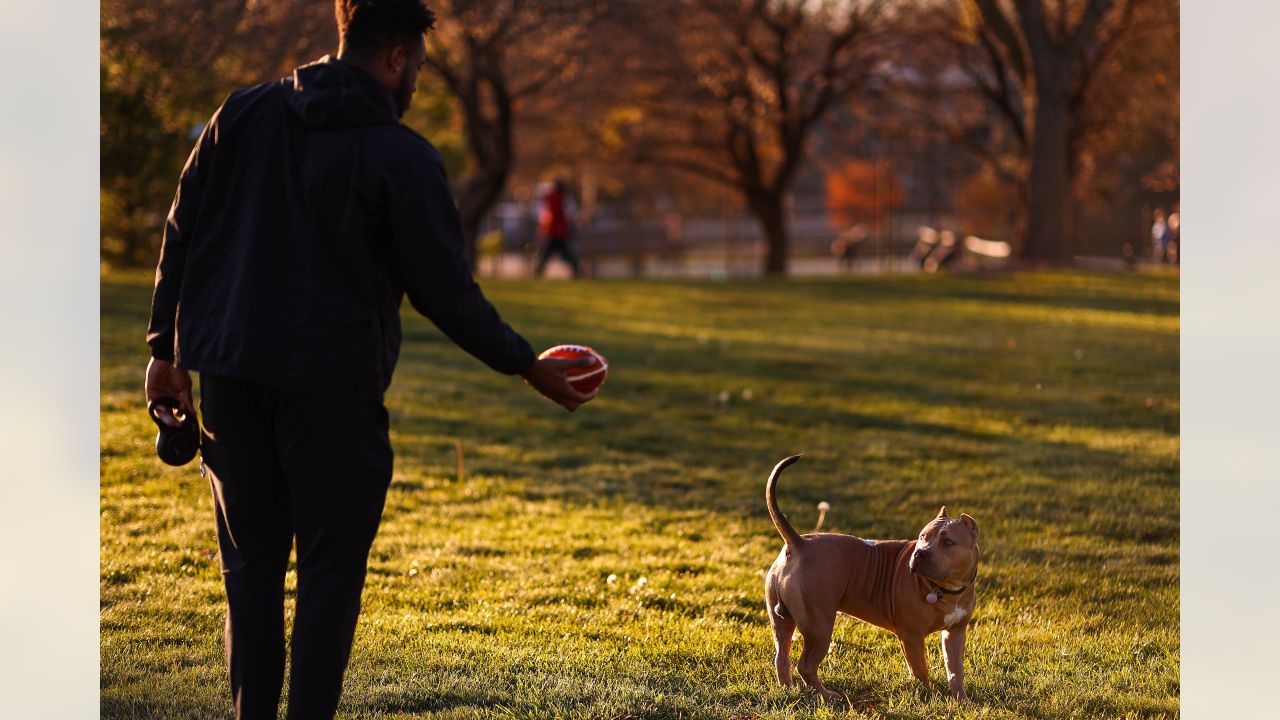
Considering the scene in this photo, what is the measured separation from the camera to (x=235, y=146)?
11.0 feet

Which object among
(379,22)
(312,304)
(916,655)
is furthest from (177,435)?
(916,655)

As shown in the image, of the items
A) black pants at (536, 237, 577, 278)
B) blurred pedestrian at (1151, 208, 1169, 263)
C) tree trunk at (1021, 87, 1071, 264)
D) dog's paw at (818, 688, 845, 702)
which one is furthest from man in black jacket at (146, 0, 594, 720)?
blurred pedestrian at (1151, 208, 1169, 263)

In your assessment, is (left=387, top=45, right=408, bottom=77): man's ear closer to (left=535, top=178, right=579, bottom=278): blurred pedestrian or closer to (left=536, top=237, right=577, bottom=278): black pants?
(left=535, top=178, right=579, bottom=278): blurred pedestrian

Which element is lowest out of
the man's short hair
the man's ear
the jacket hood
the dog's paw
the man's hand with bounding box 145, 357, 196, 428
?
the dog's paw

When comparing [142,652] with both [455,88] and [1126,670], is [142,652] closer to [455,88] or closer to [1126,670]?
[1126,670]

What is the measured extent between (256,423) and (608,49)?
24245 millimetres

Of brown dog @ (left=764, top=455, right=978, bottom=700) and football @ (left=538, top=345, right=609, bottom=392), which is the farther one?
brown dog @ (left=764, top=455, right=978, bottom=700)

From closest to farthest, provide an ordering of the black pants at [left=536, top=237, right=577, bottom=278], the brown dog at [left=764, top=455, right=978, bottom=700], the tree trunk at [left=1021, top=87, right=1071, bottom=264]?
the brown dog at [left=764, top=455, right=978, bottom=700] → the tree trunk at [left=1021, top=87, right=1071, bottom=264] → the black pants at [left=536, top=237, right=577, bottom=278]

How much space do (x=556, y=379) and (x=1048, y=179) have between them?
22386 mm

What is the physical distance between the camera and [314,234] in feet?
10.7

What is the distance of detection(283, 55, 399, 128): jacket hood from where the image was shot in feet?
10.7

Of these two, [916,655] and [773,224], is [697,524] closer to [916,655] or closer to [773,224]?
[916,655]

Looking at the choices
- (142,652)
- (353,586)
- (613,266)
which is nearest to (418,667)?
(142,652)

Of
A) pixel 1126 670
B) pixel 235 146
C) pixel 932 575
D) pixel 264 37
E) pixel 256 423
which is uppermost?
pixel 264 37
